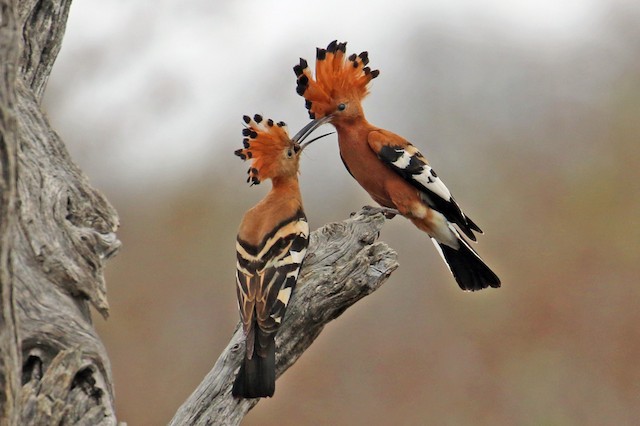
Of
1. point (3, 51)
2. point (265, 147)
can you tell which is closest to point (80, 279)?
point (3, 51)

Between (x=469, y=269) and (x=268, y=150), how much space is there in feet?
3.49

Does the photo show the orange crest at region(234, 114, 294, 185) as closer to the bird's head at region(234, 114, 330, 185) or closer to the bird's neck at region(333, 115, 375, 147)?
the bird's head at region(234, 114, 330, 185)

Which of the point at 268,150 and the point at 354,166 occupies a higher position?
the point at 354,166

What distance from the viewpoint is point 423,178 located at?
381cm

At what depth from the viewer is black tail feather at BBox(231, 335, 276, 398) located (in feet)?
8.77

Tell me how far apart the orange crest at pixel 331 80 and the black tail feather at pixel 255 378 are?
1420 mm

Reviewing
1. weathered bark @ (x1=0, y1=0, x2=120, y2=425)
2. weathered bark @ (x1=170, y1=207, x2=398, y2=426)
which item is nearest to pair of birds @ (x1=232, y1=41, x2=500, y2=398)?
weathered bark @ (x1=170, y1=207, x2=398, y2=426)

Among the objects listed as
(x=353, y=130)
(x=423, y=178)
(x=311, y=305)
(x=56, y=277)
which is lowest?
(x=56, y=277)

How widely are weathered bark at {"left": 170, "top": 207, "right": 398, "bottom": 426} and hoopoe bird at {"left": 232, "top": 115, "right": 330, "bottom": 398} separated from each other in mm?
45

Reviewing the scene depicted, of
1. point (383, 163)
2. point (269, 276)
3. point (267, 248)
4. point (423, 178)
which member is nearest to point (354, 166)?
point (383, 163)

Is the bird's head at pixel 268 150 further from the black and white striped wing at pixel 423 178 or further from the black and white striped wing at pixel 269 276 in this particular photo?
the black and white striped wing at pixel 423 178

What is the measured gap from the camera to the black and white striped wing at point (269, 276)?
110 inches

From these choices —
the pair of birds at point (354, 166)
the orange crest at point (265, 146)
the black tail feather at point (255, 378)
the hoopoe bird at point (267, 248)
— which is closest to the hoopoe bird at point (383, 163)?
the pair of birds at point (354, 166)

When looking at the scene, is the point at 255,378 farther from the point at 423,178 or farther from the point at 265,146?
the point at 423,178
